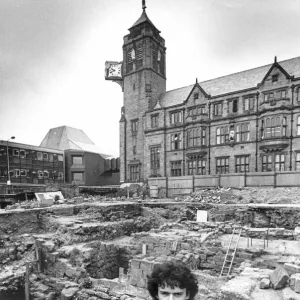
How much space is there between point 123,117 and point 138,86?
5863mm

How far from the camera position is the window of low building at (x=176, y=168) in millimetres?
33531

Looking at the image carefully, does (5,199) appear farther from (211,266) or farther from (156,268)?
(156,268)

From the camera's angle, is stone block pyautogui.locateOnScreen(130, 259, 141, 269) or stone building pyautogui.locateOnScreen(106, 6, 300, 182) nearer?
stone block pyautogui.locateOnScreen(130, 259, 141, 269)

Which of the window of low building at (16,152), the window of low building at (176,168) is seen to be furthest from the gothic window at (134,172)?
the window of low building at (16,152)

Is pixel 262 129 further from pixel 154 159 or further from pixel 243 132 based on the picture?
pixel 154 159

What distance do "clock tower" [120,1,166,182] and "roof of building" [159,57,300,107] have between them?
3.69 meters

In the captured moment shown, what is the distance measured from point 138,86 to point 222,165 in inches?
734

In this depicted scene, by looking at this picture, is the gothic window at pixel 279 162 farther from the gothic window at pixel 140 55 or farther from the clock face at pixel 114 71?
the clock face at pixel 114 71

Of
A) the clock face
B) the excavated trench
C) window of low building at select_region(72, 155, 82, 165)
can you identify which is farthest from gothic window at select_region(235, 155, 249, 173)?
window of low building at select_region(72, 155, 82, 165)

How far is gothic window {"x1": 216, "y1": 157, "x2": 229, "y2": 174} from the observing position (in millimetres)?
29969

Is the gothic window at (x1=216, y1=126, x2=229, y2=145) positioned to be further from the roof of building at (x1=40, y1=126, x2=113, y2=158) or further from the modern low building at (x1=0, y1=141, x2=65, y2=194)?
the modern low building at (x1=0, y1=141, x2=65, y2=194)

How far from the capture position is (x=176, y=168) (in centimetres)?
3381

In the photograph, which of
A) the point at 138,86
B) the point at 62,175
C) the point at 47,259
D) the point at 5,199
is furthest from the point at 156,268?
the point at 62,175

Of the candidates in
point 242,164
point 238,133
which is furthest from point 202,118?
point 242,164
